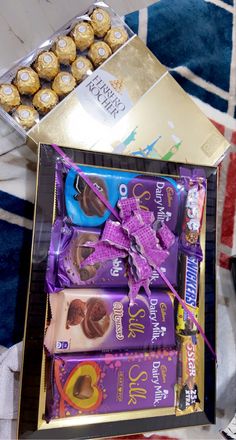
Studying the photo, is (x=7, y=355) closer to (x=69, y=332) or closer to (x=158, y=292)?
(x=69, y=332)

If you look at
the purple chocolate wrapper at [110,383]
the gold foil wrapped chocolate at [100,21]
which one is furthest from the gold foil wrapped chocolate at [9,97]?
the purple chocolate wrapper at [110,383]

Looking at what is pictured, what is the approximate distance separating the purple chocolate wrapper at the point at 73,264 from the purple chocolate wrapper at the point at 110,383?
5.2 inches

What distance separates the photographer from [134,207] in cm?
89

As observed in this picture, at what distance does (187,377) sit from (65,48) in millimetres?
704

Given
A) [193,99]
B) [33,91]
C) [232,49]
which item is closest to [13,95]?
[33,91]

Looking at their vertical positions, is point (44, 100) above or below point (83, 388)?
above

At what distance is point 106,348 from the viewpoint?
0.87 m

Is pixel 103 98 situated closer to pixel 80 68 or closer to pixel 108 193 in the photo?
pixel 80 68

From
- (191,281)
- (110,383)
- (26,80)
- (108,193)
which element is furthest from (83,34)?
(110,383)

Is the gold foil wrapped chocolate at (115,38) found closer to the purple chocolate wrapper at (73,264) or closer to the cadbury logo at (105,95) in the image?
the cadbury logo at (105,95)

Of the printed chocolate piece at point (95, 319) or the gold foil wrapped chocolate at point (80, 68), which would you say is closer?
the printed chocolate piece at point (95, 319)

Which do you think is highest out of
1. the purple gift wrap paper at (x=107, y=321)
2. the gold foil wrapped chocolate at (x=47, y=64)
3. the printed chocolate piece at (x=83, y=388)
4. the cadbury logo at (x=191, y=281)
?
the gold foil wrapped chocolate at (x=47, y=64)

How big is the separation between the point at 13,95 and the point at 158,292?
1.56 ft

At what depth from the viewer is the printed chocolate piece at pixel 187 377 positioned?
934mm
